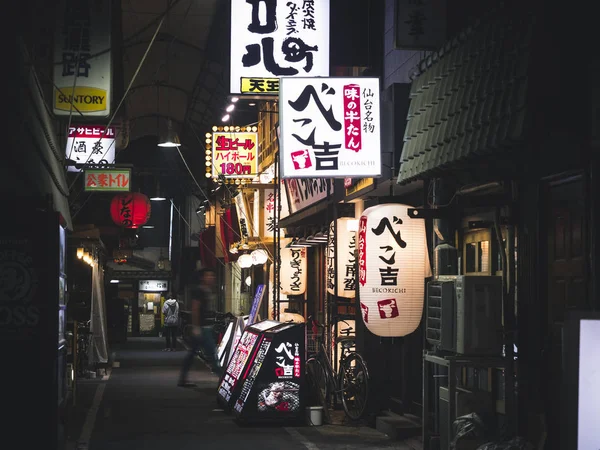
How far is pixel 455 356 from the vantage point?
10.5 m

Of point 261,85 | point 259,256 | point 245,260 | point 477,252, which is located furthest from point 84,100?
point 245,260

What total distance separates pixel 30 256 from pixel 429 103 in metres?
5.88

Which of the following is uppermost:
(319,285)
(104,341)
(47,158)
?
(47,158)

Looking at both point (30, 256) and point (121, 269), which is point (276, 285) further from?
point (121, 269)

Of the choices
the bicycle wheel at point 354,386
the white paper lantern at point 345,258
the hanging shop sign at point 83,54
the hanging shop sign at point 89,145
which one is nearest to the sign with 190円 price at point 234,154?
the hanging shop sign at point 89,145

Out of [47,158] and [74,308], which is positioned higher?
[47,158]

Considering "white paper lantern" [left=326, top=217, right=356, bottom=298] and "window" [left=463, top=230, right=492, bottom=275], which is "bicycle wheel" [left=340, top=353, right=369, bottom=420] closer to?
"white paper lantern" [left=326, top=217, right=356, bottom=298]

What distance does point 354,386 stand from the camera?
16.0m

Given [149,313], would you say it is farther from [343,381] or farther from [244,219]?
[343,381]

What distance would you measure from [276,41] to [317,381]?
21.2ft

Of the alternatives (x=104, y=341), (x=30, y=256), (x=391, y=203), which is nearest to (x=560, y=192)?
(x=391, y=203)

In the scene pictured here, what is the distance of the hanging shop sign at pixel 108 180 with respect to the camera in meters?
26.3

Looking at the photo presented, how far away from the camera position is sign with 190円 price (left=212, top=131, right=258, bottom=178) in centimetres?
2959

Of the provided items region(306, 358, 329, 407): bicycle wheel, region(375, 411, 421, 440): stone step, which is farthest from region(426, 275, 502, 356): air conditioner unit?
region(306, 358, 329, 407): bicycle wheel
